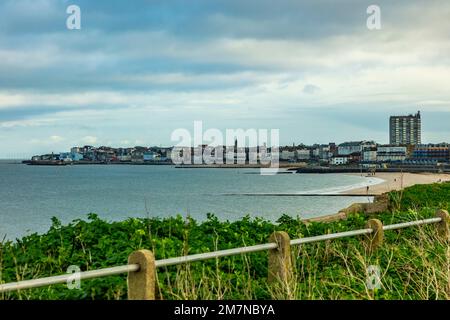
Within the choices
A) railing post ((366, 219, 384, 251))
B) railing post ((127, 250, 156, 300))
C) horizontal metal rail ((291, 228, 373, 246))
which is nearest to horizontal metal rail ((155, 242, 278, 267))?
railing post ((127, 250, 156, 300))

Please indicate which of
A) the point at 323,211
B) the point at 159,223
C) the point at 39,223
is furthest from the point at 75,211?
the point at 159,223

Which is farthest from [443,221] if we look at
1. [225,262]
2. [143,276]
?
[143,276]

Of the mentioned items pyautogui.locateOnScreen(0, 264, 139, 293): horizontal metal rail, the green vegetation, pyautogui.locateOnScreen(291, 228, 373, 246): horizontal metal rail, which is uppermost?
pyautogui.locateOnScreen(0, 264, 139, 293): horizontal metal rail

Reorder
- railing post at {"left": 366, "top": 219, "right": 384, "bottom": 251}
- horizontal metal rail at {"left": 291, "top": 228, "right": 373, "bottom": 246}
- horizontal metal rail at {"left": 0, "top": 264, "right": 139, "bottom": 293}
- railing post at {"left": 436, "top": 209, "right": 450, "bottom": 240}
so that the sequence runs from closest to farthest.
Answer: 1. horizontal metal rail at {"left": 0, "top": 264, "right": 139, "bottom": 293}
2. horizontal metal rail at {"left": 291, "top": 228, "right": 373, "bottom": 246}
3. railing post at {"left": 366, "top": 219, "right": 384, "bottom": 251}
4. railing post at {"left": 436, "top": 209, "right": 450, "bottom": 240}

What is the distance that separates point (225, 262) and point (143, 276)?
2.93 meters

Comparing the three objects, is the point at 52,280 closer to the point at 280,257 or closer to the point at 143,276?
the point at 143,276

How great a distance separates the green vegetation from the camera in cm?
711

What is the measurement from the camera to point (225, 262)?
8.68 m

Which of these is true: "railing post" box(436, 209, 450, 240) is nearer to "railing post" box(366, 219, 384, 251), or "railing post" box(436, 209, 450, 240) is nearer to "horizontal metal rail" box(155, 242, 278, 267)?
"railing post" box(366, 219, 384, 251)

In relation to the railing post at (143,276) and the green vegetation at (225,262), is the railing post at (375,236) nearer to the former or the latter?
the green vegetation at (225,262)

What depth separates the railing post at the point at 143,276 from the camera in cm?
586

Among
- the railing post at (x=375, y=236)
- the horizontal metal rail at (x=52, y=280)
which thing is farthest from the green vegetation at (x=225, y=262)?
the horizontal metal rail at (x=52, y=280)

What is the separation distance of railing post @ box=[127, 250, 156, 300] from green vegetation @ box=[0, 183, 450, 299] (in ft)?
2.08
